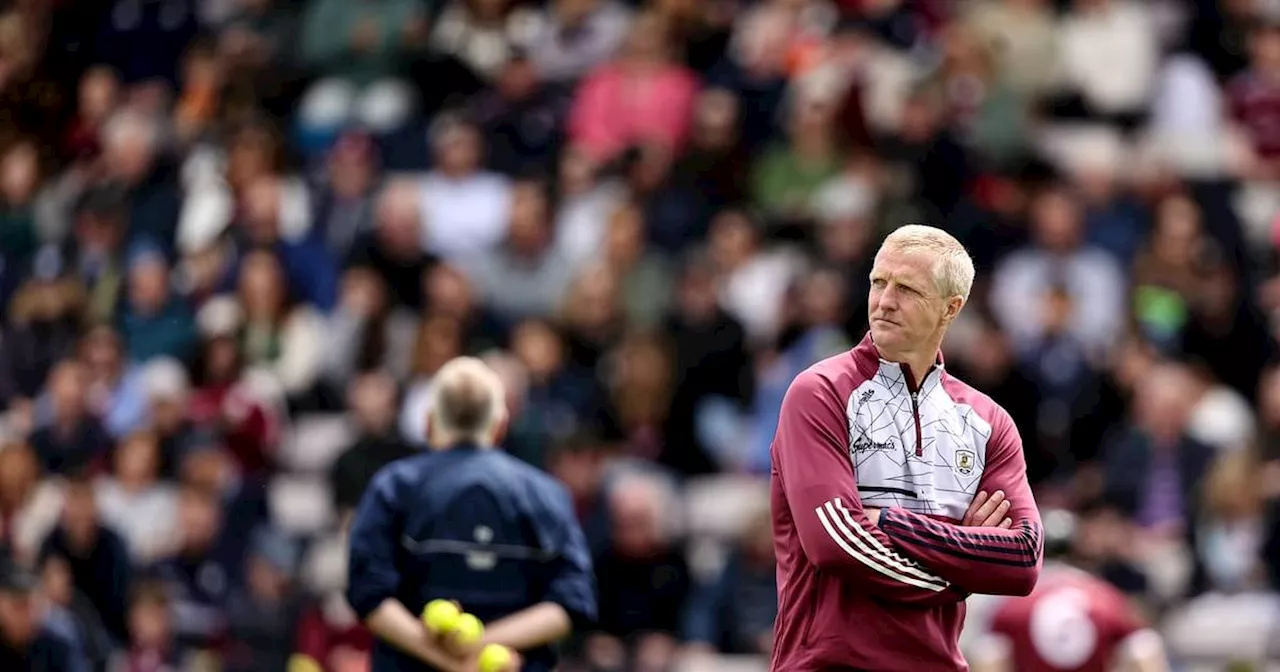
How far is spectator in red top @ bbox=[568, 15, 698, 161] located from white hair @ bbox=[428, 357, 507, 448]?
7446 millimetres

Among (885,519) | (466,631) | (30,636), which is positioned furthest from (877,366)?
(30,636)

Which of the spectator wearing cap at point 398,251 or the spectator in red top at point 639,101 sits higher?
the spectator in red top at point 639,101

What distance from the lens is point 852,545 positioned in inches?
213

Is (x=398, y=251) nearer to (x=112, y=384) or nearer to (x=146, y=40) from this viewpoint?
(x=112, y=384)

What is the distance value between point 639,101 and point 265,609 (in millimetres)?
4657

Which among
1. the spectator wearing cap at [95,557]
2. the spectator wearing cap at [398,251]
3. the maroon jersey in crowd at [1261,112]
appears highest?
the maroon jersey in crowd at [1261,112]

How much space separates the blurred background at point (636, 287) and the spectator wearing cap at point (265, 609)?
0.04m

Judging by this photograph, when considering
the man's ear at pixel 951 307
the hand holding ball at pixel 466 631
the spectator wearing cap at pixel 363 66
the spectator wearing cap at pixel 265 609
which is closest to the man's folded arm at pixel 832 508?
the man's ear at pixel 951 307

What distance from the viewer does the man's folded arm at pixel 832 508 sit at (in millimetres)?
5430

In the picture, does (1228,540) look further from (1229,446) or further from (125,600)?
(125,600)

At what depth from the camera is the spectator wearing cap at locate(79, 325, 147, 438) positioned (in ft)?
48.5

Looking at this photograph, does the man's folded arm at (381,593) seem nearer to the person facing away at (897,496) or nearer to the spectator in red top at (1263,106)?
the person facing away at (897,496)

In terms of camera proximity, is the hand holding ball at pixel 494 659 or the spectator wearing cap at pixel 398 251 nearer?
the hand holding ball at pixel 494 659

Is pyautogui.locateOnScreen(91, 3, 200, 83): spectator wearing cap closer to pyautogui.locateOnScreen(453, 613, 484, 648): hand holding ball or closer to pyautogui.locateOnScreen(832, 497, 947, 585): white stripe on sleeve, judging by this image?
pyautogui.locateOnScreen(453, 613, 484, 648): hand holding ball
